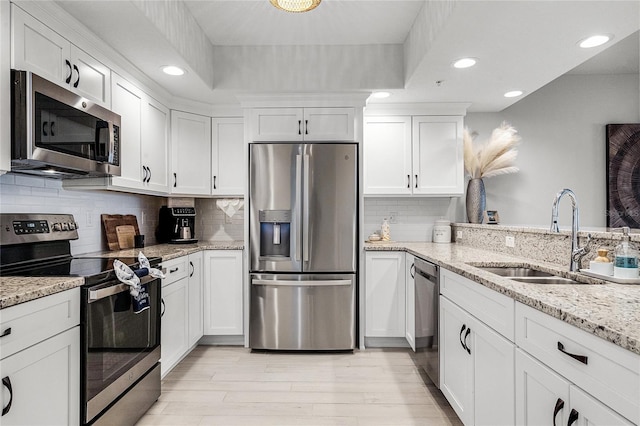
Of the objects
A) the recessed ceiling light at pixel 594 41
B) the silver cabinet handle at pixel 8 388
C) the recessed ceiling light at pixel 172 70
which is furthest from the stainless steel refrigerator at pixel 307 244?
the silver cabinet handle at pixel 8 388

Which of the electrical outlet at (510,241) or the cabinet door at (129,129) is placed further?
the electrical outlet at (510,241)

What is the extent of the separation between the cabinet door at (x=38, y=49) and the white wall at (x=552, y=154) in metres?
3.44

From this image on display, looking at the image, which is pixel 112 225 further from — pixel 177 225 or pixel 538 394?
pixel 538 394

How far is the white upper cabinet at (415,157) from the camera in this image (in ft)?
11.4

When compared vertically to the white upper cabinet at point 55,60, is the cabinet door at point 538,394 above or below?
below

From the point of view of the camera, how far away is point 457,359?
76.3 inches

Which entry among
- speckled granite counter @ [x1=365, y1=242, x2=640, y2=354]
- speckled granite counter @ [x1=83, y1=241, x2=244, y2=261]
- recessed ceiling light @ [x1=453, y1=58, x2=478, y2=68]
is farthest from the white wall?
speckled granite counter @ [x1=83, y1=241, x2=244, y2=261]

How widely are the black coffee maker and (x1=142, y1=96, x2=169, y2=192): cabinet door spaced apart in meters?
0.33

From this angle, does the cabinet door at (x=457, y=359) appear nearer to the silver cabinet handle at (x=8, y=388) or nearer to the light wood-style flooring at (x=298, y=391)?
the light wood-style flooring at (x=298, y=391)

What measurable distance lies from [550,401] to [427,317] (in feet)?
4.37

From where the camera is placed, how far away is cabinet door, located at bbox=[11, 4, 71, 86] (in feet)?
5.21

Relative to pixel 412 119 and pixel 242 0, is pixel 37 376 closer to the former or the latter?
pixel 242 0

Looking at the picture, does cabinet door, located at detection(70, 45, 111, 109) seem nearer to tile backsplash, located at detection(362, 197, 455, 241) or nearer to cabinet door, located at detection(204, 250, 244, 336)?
cabinet door, located at detection(204, 250, 244, 336)

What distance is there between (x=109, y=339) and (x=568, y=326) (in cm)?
184
